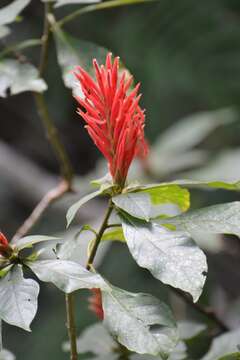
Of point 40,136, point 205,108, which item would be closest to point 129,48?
point 205,108

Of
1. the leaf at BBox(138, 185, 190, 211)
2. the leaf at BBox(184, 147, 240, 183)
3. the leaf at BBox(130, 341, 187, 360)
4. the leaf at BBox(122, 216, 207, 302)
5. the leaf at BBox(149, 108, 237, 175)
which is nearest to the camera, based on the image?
the leaf at BBox(122, 216, 207, 302)

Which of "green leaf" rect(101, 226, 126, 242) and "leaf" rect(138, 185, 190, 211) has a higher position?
"leaf" rect(138, 185, 190, 211)

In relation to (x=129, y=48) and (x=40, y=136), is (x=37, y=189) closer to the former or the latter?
(x=129, y=48)

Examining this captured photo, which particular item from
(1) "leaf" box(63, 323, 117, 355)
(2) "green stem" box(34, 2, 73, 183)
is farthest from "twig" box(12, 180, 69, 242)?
(1) "leaf" box(63, 323, 117, 355)

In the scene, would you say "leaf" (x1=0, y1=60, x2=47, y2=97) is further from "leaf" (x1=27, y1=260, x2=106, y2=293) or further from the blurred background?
the blurred background

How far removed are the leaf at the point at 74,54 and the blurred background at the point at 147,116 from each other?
974 mm

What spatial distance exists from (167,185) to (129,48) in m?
2.42

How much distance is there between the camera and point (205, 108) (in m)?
3.75

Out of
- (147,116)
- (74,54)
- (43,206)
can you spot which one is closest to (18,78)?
(74,54)

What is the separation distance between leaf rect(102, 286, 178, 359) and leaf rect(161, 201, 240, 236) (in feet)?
0.34

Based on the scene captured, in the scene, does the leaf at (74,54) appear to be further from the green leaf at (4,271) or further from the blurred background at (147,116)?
the blurred background at (147,116)

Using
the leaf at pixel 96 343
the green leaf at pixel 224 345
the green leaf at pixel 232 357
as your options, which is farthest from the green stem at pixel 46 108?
the green leaf at pixel 232 357

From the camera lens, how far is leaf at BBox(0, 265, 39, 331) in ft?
2.89

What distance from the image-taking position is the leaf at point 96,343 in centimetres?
130
